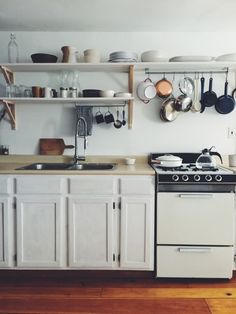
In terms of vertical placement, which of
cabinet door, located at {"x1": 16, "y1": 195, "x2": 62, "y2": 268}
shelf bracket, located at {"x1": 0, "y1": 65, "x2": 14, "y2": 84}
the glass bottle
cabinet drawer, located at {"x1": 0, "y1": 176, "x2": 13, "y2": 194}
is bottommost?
cabinet door, located at {"x1": 16, "y1": 195, "x2": 62, "y2": 268}

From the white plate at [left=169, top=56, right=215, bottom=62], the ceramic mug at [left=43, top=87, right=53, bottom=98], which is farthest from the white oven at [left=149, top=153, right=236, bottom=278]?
the ceramic mug at [left=43, top=87, right=53, bottom=98]

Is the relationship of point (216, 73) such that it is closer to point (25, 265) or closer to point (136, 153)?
point (136, 153)

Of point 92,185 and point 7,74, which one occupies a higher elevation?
point 7,74

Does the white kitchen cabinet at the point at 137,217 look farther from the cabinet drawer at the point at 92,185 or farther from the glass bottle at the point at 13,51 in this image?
the glass bottle at the point at 13,51

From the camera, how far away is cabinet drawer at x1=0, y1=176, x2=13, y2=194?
7.18 feet

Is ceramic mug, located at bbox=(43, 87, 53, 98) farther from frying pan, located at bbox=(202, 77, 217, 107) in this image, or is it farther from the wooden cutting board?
frying pan, located at bbox=(202, 77, 217, 107)

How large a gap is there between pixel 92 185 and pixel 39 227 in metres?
0.51

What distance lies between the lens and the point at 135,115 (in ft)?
9.04

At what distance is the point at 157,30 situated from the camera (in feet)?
8.82

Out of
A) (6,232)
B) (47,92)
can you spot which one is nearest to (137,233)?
(6,232)

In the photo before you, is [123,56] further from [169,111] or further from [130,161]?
[130,161]

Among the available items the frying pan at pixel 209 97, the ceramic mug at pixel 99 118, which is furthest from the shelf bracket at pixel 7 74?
the frying pan at pixel 209 97

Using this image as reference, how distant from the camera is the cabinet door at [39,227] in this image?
2.19 meters

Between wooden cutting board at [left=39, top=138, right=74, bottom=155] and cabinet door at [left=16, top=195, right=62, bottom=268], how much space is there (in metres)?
0.66
